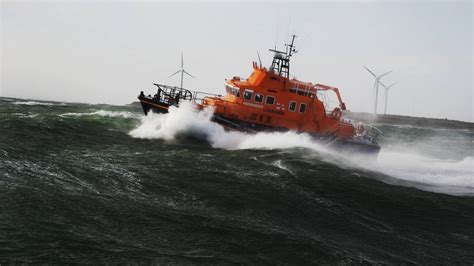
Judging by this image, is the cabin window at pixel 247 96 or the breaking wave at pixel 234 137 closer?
the breaking wave at pixel 234 137

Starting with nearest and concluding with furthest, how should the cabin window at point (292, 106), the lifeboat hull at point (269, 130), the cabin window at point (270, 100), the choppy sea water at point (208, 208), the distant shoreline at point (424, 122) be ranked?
the choppy sea water at point (208, 208), the lifeboat hull at point (269, 130), the cabin window at point (270, 100), the cabin window at point (292, 106), the distant shoreline at point (424, 122)

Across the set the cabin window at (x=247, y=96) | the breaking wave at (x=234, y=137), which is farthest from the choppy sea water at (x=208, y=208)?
the cabin window at (x=247, y=96)

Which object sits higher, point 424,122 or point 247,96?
point 424,122

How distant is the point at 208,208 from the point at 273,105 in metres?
11.5

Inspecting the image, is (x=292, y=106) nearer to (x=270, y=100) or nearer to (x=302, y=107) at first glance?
(x=302, y=107)

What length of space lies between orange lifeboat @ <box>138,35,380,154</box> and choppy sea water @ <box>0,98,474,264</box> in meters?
3.60

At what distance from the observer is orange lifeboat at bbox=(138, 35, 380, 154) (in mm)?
19703

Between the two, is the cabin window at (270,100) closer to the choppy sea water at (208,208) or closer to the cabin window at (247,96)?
the cabin window at (247,96)

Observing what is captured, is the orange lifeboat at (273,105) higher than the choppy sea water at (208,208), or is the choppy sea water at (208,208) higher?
the orange lifeboat at (273,105)

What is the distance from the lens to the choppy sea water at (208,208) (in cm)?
684

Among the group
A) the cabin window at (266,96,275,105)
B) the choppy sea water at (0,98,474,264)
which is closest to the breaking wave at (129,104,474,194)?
the cabin window at (266,96,275,105)

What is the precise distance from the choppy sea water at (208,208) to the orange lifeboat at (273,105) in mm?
3600

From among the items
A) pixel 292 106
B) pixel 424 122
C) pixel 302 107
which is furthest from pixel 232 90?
pixel 424 122

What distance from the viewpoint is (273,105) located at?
1992 centimetres
